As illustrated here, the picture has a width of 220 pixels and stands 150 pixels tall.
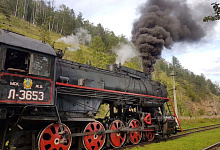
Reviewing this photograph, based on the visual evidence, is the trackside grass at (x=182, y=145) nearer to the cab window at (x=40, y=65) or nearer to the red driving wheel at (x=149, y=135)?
the red driving wheel at (x=149, y=135)

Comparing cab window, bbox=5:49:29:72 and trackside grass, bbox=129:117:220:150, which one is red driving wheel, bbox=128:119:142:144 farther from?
cab window, bbox=5:49:29:72

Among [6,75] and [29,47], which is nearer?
[6,75]

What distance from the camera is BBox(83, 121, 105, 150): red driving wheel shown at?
247 inches

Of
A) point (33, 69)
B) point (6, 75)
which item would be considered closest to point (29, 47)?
point (33, 69)

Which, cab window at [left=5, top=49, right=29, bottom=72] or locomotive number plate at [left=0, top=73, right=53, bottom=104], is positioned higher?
cab window at [left=5, top=49, right=29, bottom=72]

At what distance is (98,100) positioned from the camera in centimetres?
713

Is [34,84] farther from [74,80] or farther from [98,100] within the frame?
[98,100]

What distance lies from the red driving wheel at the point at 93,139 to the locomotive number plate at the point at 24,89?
2.14 metres

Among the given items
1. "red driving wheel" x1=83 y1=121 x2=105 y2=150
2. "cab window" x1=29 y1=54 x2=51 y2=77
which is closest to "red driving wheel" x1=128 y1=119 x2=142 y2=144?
"red driving wheel" x1=83 y1=121 x2=105 y2=150

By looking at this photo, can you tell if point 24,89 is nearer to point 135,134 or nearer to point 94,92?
point 94,92

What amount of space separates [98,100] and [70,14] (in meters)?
73.1

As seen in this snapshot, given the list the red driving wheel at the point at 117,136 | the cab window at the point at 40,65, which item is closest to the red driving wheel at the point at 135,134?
the red driving wheel at the point at 117,136

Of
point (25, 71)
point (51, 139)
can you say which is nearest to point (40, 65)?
point (25, 71)

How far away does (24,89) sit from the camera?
454 centimetres
